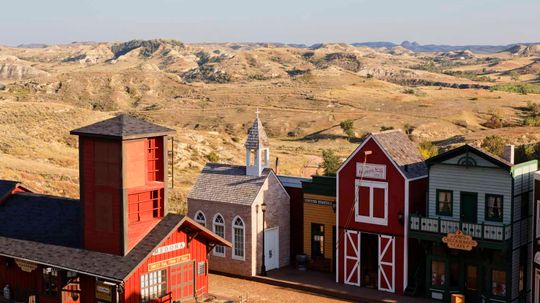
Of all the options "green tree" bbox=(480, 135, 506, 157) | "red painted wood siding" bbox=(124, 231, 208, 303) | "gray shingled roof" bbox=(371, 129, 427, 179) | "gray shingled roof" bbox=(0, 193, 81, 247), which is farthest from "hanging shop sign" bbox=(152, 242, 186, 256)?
"green tree" bbox=(480, 135, 506, 157)

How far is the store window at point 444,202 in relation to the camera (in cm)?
2733

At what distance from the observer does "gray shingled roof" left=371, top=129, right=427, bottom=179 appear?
93.8ft

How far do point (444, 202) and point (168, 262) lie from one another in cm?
1019

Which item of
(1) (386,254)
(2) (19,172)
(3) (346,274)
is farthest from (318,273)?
(2) (19,172)

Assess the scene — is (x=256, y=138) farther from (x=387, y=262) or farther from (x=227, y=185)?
(x=387, y=262)

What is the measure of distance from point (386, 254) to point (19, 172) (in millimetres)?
29511

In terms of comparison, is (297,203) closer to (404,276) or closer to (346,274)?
(346,274)

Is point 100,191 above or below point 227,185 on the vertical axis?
above

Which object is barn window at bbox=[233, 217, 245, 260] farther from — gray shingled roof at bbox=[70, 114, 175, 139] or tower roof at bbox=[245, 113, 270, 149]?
gray shingled roof at bbox=[70, 114, 175, 139]

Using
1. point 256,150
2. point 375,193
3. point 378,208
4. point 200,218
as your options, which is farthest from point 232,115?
point 378,208

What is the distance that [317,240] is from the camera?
3234 cm

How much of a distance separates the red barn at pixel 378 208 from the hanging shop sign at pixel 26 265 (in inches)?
462

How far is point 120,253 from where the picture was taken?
80.8ft

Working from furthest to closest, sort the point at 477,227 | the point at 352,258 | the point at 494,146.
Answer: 1. the point at 494,146
2. the point at 352,258
3. the point at 477,227
